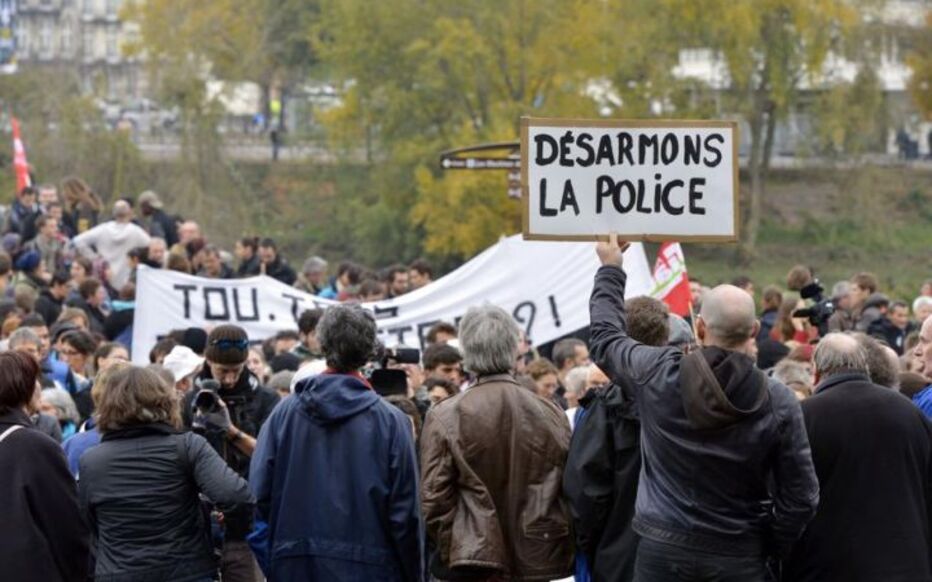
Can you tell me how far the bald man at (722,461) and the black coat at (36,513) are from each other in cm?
221

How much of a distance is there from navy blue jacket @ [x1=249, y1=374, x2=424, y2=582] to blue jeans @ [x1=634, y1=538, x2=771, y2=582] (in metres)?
1.00

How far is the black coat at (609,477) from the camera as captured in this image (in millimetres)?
8102

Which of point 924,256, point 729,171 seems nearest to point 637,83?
point 924,256

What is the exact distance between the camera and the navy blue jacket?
8.11 meters

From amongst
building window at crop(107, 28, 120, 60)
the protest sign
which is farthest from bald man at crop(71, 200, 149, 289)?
building window at crop(107, 28, 120, 60)

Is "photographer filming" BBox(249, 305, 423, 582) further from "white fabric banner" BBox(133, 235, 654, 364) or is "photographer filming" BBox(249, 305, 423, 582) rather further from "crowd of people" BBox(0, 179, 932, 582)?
"white fabric banner" BBox(133, 235, 654, 364)

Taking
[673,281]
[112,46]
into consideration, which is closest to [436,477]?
[673,281]

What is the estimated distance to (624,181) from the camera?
338 inches

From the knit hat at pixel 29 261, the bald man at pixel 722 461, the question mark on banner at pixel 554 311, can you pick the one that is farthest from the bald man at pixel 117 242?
the bald man at pixel 722 461

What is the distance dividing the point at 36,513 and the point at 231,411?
51.5 inches

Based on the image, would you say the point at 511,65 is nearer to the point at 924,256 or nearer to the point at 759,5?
the point at 759,5

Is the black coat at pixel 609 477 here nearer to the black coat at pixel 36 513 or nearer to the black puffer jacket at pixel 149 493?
the black puffer jacket at pixel 149 493

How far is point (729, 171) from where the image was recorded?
8.60m

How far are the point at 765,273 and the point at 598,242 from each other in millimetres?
46469
